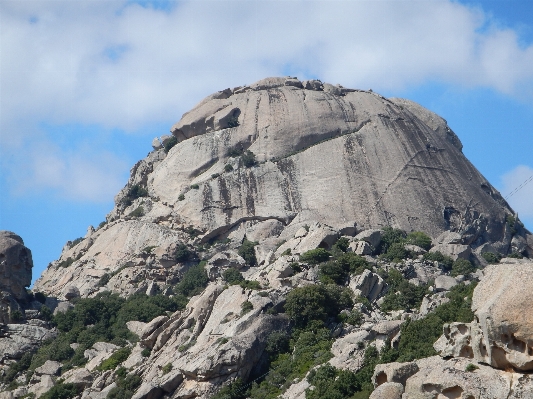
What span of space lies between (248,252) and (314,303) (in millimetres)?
16818

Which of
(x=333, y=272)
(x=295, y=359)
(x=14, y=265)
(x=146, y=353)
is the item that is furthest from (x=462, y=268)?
(x=14, y=265)

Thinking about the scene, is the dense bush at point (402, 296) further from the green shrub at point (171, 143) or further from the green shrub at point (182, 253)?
the green shrub at point (171, 143)

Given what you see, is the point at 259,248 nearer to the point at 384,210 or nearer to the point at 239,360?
the point at 384,210

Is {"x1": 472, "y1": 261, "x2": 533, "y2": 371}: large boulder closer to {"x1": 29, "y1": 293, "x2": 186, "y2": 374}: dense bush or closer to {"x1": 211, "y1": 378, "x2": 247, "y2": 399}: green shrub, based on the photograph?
{"x1": 211, "y1": 378, "x2": 247, "y2": 399}: green shrub

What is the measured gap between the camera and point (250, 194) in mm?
67250

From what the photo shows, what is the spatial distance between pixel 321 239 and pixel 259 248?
21.1ft

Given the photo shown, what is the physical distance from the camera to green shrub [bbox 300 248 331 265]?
52.4 metres

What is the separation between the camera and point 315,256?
2074 inches

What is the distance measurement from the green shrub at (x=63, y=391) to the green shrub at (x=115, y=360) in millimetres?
1667

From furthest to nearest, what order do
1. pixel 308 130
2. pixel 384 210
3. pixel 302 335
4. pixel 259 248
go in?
pixel 308 130 < pixel 384 210 < pixel 259 248 < pixel 302 335

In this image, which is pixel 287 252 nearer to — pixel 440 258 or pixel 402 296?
pixel 440 258

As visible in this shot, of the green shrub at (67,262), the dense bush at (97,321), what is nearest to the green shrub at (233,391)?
the dense bush at (97,321)

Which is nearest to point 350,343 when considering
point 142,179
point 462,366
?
point 462,366

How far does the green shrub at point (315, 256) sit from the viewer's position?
52.4 metres
